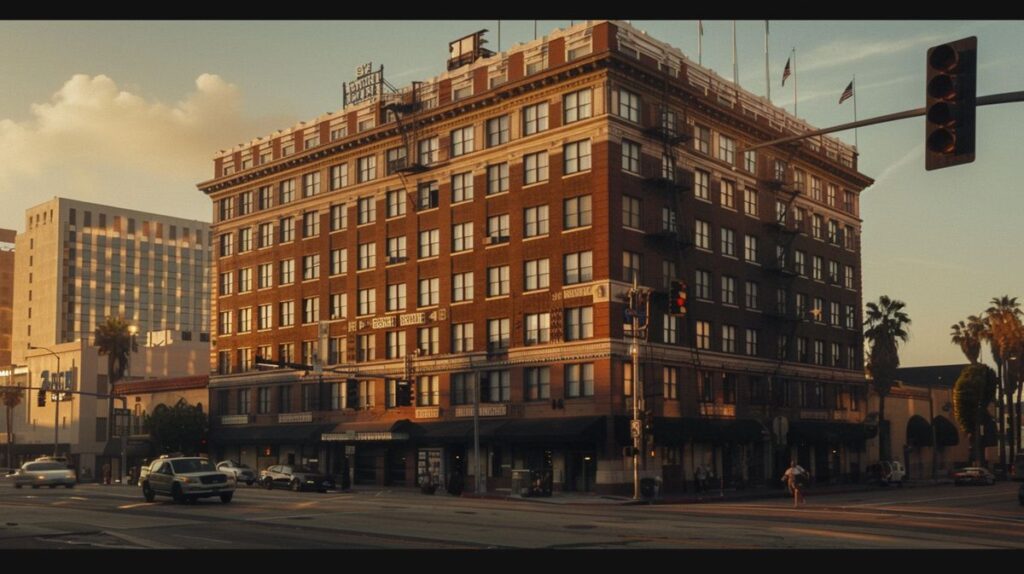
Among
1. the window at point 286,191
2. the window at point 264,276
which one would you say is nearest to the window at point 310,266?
the window at point 264,276

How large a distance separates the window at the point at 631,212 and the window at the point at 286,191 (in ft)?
97.6

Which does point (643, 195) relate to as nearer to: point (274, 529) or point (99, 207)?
point (274, 529)

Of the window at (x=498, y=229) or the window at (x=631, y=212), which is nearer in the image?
the window at (x=631, y=212)

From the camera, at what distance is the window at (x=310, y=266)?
79.9 meters

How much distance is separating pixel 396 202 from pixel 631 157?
1798 centimetres

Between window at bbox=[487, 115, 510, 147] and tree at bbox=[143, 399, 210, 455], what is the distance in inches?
1323

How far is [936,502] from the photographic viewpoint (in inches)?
1955

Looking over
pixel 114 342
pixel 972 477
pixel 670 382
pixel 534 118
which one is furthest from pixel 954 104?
pixel 114 342

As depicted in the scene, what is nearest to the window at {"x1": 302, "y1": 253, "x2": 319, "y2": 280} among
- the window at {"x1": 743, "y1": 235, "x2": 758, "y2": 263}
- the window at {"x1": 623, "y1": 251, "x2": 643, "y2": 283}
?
the window at {"x1": 623, "y1": 251, "x2": 643, "y2": 283}

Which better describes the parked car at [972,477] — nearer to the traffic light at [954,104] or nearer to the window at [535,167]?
the window at [535,167]

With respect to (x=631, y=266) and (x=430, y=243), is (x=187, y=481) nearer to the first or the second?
(x=631, y=266)

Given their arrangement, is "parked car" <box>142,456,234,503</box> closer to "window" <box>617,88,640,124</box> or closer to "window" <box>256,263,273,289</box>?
"window" <box>617,88,640,124</box>

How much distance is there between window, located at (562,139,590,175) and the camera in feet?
204
